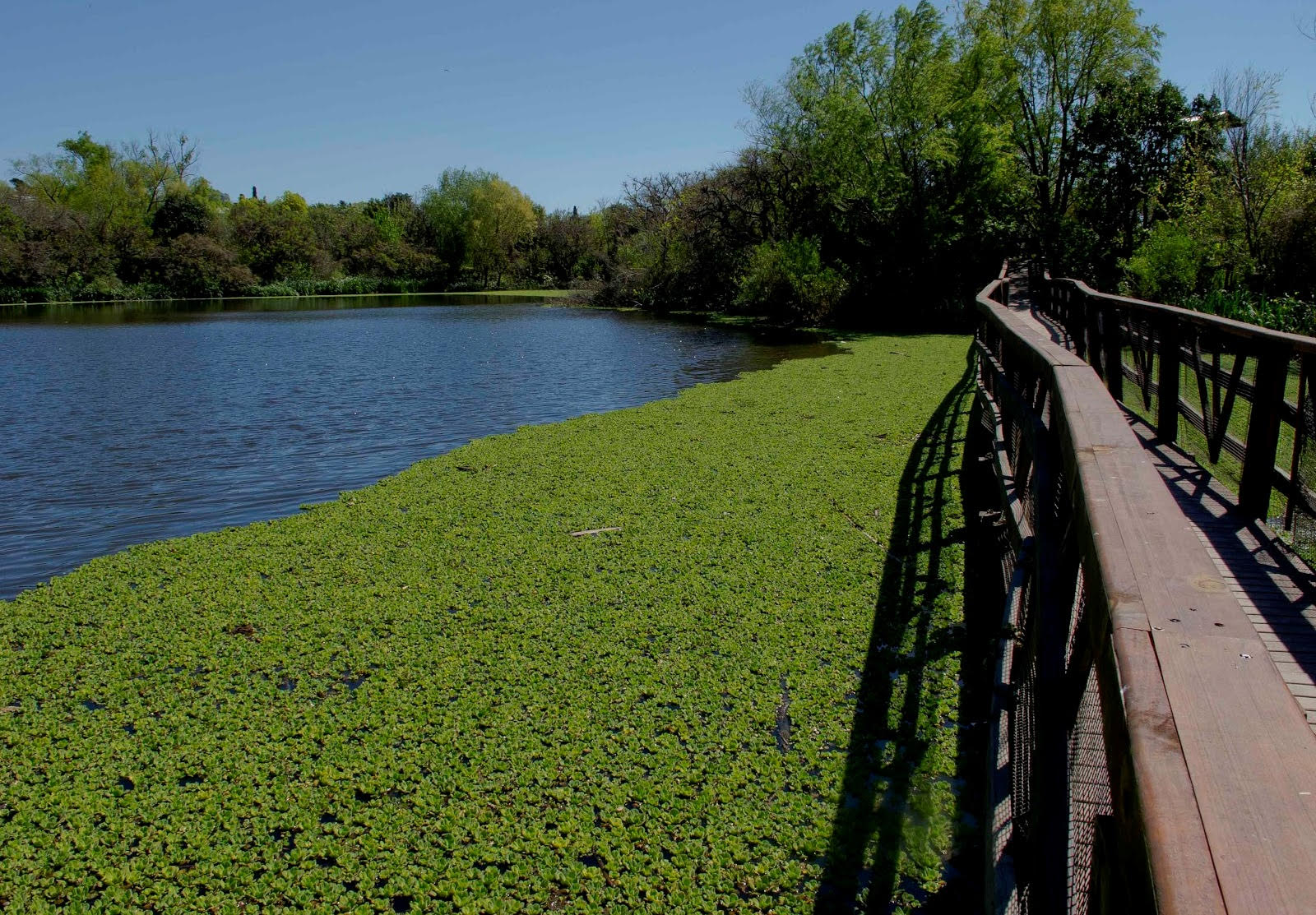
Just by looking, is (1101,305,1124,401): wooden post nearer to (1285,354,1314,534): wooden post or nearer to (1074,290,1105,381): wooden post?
(1074,290,1105,381): wooden post

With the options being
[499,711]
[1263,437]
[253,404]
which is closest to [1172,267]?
[1263,437]

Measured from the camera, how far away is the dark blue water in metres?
7.91

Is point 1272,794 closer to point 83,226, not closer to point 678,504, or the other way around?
point 678,504

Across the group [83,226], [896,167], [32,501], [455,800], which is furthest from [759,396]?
[83,226]

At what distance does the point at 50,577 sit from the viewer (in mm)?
6039

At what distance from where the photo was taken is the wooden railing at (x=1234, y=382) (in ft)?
12.2

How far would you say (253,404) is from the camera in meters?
13.8

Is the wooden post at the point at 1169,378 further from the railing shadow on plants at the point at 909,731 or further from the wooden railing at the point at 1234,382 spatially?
the railing shadow on plants at the point at 909,731

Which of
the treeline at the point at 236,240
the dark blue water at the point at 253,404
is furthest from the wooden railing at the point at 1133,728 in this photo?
the treeline at the point at 236,240

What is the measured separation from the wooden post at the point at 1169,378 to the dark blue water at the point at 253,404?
23.1 ft

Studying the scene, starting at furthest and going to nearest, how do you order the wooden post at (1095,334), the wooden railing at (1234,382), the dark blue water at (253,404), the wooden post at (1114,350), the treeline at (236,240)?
the treeline at (236,240) < the dark blue water at (253,404) < the wooden post at (1095,334) < the wooden post at (1114,350) < the wooden railing at (1234,382)

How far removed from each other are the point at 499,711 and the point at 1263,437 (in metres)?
3.83

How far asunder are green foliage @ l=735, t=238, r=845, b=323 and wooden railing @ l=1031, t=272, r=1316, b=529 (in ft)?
72.2

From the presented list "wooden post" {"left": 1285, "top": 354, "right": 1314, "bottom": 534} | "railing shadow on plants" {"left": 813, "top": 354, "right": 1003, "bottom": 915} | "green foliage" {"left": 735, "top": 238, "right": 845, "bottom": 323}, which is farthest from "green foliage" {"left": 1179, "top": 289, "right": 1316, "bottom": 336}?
"green foliage" {"left": 735, "top": 238, "right": 845, "bottom": 323}
